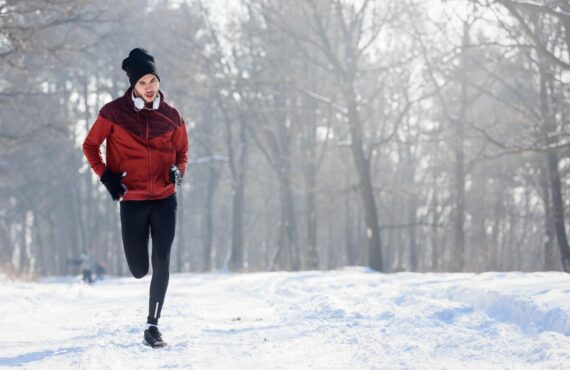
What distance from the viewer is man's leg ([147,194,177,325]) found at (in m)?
5.79

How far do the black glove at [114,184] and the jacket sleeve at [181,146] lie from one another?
55 cm

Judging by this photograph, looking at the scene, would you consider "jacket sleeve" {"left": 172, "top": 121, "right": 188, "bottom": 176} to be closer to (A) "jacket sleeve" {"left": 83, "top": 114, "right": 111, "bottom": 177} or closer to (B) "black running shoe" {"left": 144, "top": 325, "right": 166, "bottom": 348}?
(A) "jacket sleeve" {"left": 83, "top": 114, "right": 111, "bottom": 177}

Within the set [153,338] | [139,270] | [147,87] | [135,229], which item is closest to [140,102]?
[147,87]

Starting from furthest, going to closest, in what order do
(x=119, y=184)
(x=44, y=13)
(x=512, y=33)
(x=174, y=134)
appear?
(x=44, y=13) → (x=512, y=33) → (x=174, y=134) → (x=119, y=184)

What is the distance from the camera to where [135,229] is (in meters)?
5.73

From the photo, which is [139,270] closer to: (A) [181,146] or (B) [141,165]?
(B) [141,165]

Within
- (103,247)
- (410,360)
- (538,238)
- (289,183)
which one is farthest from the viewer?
(538,238)

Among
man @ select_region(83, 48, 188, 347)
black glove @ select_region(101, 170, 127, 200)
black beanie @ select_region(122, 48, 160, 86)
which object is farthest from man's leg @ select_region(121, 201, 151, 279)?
black beanie @ select_region(122, 48, 160, 86)

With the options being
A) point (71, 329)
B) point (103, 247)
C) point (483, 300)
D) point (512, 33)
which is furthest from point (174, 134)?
point (103, 247)

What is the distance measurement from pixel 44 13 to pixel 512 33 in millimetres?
10779

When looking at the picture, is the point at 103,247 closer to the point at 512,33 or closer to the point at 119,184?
the point at 512,33

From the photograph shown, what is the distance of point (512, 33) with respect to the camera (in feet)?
45.5

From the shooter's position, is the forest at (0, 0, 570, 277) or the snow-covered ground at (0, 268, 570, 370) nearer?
the snow-covered ground at (0, 268, 570, 370)

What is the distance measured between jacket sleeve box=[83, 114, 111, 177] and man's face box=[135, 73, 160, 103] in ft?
1.17
